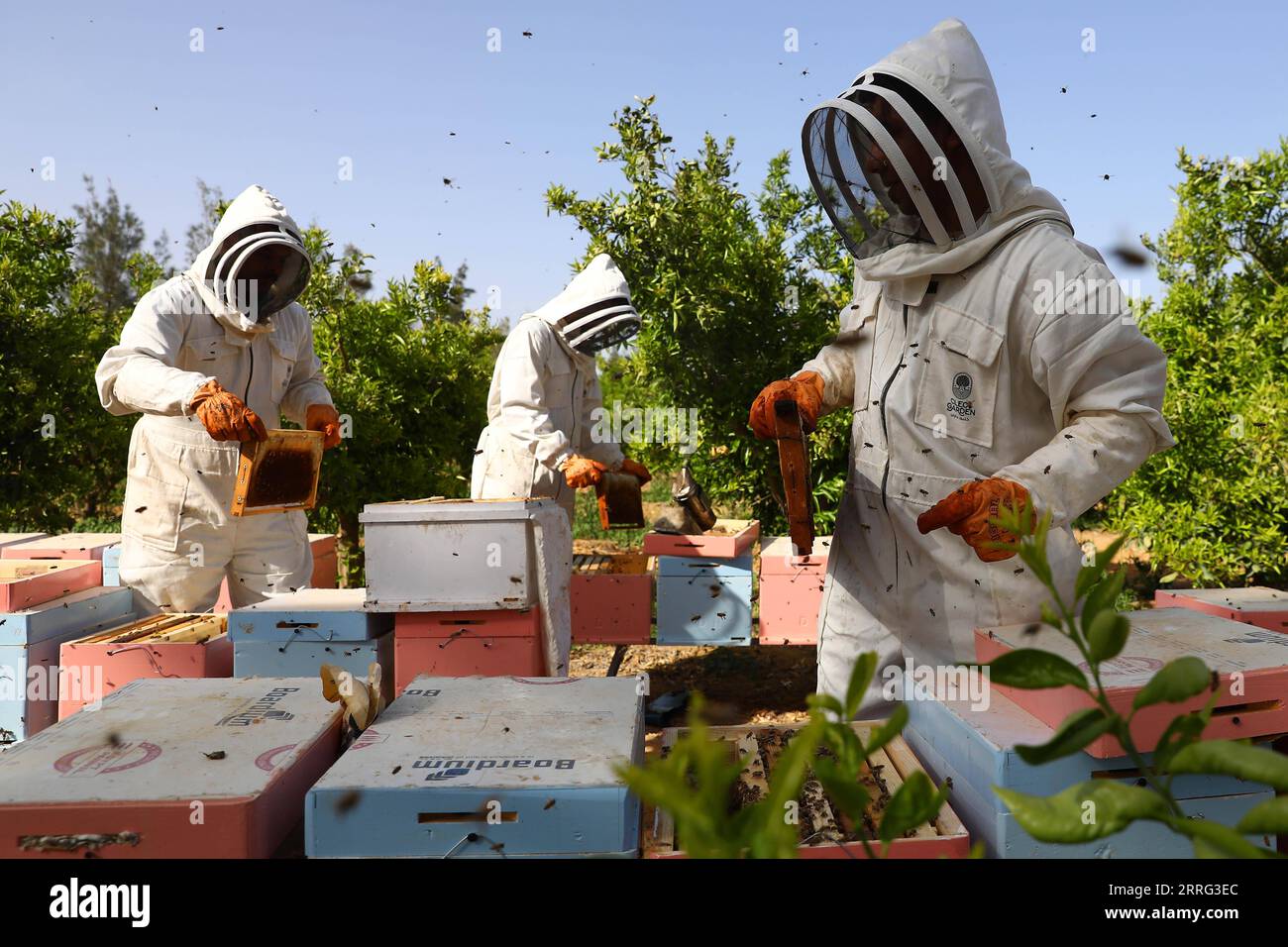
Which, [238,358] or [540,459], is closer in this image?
[238,358]

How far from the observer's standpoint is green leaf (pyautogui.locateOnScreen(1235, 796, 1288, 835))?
0.48 m

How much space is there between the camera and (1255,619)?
2439 millimetres

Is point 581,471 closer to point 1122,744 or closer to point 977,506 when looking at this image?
point 977,506

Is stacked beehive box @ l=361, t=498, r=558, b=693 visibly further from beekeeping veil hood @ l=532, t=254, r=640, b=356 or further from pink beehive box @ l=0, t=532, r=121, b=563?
beekeeping veil hood @ l=532, t=254, r=640, b=356

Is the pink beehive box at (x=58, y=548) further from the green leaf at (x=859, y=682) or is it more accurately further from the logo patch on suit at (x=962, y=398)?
the green leaf at (x=859, y=682)

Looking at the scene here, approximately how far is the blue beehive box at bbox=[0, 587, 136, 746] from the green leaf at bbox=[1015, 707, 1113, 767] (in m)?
2.97

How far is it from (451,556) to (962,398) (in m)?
1.48

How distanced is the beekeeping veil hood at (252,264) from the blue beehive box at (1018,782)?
10.8 ft

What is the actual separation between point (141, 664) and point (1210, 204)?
306 inches

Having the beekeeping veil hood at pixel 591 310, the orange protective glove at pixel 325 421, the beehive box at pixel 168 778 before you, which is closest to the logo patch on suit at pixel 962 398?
the beehive box at pixel 168 778

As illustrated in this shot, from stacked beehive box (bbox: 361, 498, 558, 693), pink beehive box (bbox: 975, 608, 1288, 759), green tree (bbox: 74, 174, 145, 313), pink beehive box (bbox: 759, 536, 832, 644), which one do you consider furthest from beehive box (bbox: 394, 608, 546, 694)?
green tree (bbox: 74, 174, 145, 313)
